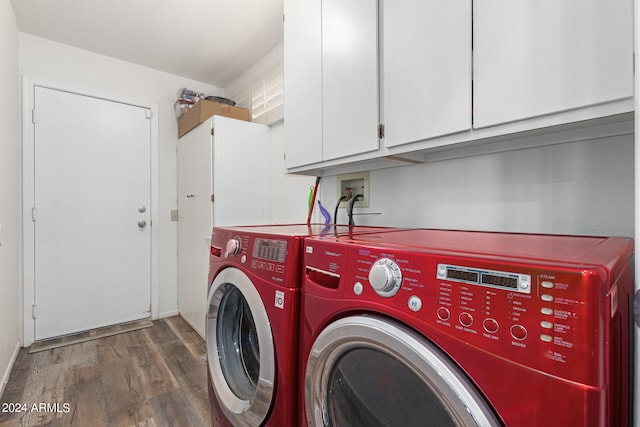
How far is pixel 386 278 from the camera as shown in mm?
625

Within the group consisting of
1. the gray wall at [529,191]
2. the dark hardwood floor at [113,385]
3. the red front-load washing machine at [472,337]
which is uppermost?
the gray wall at [529,191]

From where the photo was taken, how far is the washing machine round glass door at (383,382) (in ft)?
1.72

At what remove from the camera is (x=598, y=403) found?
0.41 m

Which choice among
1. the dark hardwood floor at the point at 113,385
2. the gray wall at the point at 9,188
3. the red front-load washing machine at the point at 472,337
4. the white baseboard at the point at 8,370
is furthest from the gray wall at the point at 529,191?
the white baseboard at the point at 8,370

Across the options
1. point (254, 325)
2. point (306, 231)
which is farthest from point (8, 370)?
point (306, 231)

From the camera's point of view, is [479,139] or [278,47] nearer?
[479,139]

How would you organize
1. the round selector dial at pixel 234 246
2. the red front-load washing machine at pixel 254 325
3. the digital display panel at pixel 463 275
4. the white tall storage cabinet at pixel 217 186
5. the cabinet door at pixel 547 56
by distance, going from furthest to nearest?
the white tall storage cabinet at pixel 217 186
the round selector dial at pixel 234 246
the red front-load washing machine at pixel 254 325
the cabinet door at pixel 547 56
the digital display panel at pixel 463 275

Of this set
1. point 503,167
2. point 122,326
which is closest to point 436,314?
point 503,167

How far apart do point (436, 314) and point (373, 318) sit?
0.15 metres

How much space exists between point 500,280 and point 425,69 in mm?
805

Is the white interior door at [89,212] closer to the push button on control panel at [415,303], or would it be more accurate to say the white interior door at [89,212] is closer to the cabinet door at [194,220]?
the cabinet door at [194,220]

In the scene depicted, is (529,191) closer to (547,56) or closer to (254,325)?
(547,56)

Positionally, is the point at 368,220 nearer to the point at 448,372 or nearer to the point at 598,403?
the point at 448,372

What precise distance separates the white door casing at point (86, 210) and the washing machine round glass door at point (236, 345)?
190 cm
